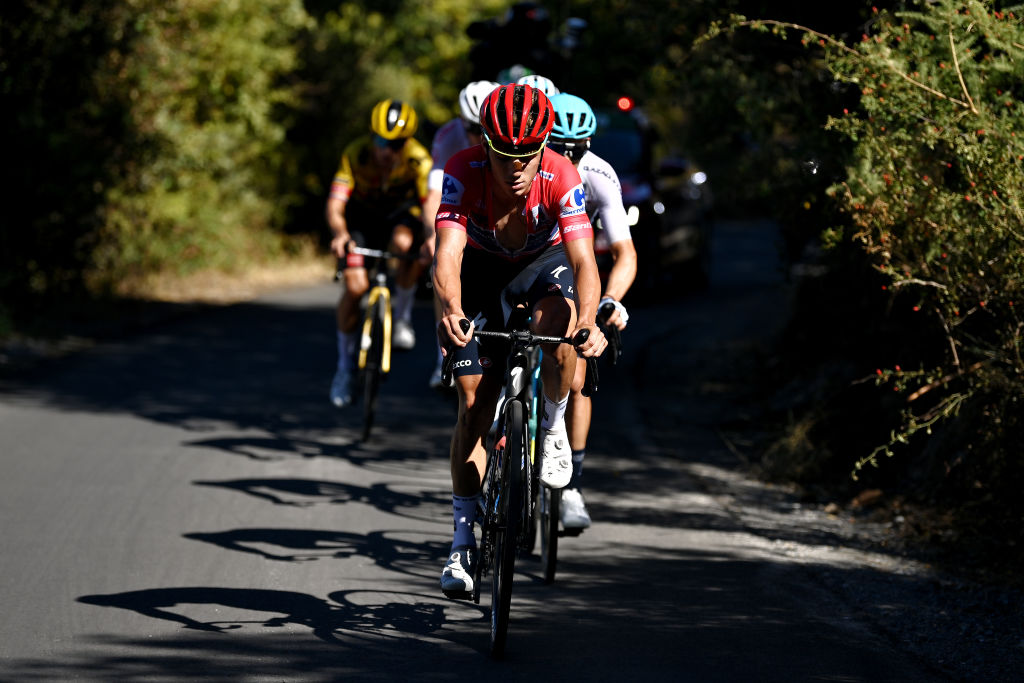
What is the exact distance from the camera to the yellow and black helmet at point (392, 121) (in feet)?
31.3

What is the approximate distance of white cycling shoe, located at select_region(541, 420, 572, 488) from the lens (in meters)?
5.76

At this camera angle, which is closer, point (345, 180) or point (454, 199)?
point (454, 199)

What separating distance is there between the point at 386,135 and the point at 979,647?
5.66 meters

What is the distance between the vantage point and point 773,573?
21.5 feet

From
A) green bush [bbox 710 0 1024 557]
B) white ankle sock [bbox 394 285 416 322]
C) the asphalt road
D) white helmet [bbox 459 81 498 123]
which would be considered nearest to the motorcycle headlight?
the asphalt road

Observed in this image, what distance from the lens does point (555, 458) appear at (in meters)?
5.79

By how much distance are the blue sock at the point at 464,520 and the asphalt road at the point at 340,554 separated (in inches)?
13.9

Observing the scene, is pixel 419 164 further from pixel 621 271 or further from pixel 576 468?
pixel 621 271

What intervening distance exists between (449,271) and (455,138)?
3912mm

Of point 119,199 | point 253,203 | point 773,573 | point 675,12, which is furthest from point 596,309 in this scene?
point 253,203

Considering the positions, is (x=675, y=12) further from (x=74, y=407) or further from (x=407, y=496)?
(x=74, y=407)

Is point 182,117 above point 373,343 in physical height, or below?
above

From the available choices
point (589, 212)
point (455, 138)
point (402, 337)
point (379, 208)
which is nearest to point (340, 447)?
point (402, 337)

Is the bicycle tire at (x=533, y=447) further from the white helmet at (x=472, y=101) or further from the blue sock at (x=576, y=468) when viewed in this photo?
the white helmet at (x=472, y=101)
